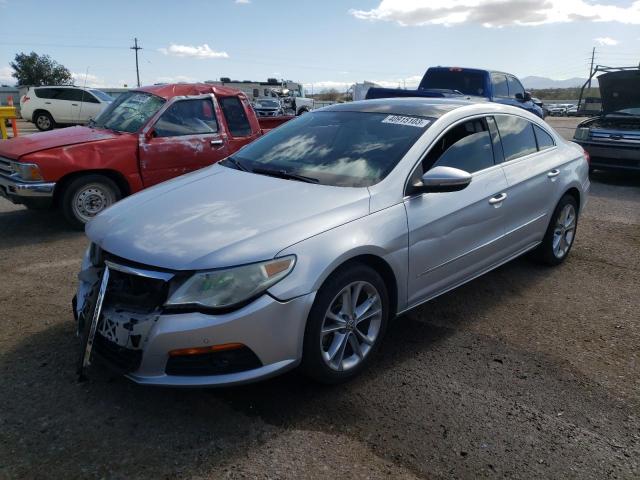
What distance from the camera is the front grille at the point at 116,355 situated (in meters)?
2.61

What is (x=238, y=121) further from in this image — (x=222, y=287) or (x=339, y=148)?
(x=222, y=287)

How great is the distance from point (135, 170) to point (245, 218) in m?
3.92

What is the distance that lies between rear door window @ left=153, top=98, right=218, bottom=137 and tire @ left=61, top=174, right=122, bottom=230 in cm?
87

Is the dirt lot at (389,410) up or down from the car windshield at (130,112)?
down

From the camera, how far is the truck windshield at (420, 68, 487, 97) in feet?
39.8

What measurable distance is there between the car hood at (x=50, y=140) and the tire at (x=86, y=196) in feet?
1.45

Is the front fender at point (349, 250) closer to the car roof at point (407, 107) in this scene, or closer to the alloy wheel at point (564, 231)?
the car roof at point (407, 107)

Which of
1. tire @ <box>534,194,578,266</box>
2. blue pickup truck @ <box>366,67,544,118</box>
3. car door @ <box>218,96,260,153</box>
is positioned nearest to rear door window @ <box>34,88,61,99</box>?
blue pickup truck @ <box>366,67,544,118</box>

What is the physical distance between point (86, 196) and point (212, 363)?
14.5 feet

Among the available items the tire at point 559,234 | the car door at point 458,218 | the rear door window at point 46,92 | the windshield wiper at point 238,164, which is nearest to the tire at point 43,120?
the rear door window at point 46,92

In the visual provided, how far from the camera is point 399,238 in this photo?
316cm

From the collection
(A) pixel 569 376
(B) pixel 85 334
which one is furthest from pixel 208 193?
(A) pixel 569 376

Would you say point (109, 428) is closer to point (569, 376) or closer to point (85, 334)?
point (85, 334)

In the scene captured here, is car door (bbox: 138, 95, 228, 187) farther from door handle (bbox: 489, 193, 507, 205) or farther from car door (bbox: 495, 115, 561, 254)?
door handle (bbox: 489, 193, 507, 205)
